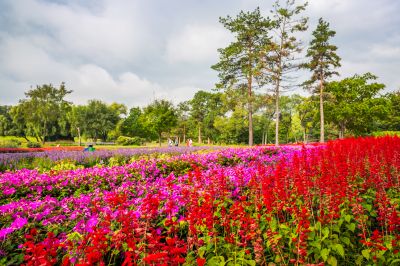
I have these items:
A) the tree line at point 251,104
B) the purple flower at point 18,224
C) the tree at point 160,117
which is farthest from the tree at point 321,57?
the purple flower at point 18,224

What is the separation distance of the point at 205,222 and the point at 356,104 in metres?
37.1

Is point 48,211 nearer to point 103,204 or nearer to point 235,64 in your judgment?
point 103,204

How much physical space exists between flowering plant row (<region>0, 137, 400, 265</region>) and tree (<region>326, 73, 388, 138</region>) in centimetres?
3147

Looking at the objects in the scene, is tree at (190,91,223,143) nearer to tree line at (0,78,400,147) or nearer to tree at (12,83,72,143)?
tree line at (0,78,400,147)

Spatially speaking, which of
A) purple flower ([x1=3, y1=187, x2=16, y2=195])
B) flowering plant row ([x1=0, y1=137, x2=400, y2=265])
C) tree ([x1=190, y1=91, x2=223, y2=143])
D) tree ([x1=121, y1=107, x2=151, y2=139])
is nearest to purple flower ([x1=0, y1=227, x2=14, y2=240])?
flowering plant row ([x1=0, y1=137, x2=400, y2=265])

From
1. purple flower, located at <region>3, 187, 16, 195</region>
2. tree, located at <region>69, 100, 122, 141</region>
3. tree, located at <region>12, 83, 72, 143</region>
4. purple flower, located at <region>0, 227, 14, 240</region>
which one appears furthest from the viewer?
tree, located at <region>69, 100, 122, 141</region>

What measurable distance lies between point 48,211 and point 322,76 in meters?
33.2

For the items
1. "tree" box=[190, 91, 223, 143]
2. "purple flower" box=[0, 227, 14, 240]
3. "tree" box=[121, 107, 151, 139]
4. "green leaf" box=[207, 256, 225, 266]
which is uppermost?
"tree" box=[190, 91, 223, 143]

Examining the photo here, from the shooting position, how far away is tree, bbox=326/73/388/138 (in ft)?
108

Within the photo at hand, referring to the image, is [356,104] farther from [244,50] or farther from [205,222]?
[205,222]

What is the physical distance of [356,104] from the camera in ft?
109

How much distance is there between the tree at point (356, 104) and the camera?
32812mm

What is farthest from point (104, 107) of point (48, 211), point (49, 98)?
point (48, 211)

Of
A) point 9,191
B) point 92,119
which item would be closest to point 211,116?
point 92,119
